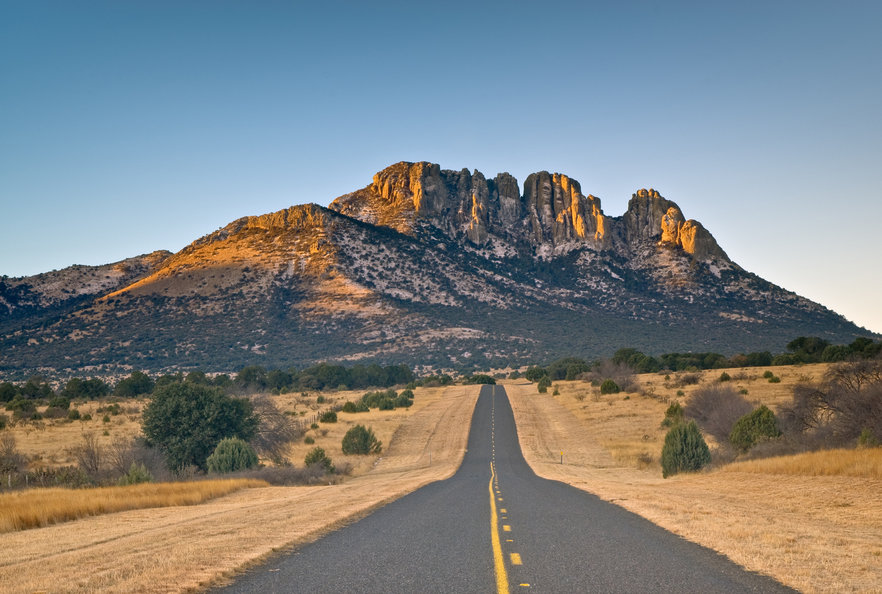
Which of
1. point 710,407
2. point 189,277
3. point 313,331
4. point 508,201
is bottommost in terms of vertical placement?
point 710,407

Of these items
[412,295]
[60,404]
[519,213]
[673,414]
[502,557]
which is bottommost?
[673,414]

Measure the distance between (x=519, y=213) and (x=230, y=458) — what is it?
159480 millimetres

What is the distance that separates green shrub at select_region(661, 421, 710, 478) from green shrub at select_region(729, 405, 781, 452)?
8.78 feet

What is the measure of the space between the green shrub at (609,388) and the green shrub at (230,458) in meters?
46.7

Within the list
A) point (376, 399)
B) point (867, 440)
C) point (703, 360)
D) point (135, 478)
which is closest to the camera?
point (867, 440)

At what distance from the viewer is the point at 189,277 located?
423 ft

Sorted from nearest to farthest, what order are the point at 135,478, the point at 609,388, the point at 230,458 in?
the point at 135,478 < the point at 230,458 < the point at 609,388

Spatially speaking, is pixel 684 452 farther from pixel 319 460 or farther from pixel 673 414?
pixel 673 414

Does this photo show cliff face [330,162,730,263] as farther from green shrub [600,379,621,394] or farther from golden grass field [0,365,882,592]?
golden grass field [0,365,882,592]

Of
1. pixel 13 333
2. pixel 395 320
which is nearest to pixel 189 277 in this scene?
pixel 13 333

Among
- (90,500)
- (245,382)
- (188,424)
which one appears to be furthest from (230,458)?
(245,382)

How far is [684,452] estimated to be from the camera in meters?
28.2

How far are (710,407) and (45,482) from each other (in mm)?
36683

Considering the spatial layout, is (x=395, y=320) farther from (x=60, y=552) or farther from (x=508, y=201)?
(x=60, y=552)
